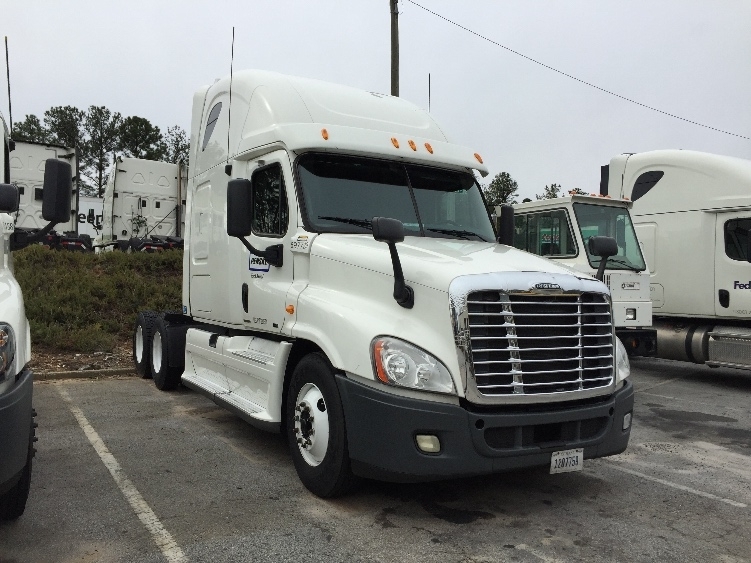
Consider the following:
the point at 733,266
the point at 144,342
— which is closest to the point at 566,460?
the point at 144,342

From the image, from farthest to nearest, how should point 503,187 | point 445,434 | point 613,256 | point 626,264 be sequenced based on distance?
point 503,187 → point 626,264 → point 613,256 → point 445,434

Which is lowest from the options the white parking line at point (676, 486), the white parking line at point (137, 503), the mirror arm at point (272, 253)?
the white parking line at point (676, 486)

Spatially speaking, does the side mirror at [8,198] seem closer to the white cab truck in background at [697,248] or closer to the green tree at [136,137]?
the white cab truck in background at [697,248]

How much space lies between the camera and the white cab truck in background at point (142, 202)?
19.4 m

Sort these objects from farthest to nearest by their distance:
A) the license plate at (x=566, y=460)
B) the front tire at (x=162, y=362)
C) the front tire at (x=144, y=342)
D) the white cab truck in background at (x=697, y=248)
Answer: the white cab truck in background at (x=697, y=248), the front tire at (x=144, y=342), the front tire at (x=162, y=362), the license plate at (x=566, y=460)

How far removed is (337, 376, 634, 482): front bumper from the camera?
4031 millimetres

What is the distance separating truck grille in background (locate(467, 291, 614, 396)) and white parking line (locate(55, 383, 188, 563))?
2016 mm

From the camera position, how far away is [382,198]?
5512 mm

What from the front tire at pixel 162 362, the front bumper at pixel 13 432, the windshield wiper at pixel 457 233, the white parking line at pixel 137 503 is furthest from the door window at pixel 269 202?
the front tire at pixel 162 362

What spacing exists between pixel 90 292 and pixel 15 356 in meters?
9.66

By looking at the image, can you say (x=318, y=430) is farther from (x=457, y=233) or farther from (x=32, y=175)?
(x=32, y=175)

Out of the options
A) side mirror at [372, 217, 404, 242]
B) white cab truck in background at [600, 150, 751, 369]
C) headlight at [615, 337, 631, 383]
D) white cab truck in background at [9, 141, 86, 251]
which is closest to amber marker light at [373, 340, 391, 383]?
side mirror at [372, 217, 404, 242]

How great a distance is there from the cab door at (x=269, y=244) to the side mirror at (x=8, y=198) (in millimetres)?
2027

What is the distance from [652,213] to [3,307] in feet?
33.5
